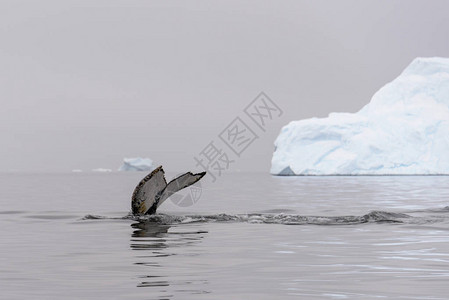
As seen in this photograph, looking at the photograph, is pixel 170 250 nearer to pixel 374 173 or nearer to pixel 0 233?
pixel 0 233

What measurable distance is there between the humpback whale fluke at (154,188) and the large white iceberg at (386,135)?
68587 mm

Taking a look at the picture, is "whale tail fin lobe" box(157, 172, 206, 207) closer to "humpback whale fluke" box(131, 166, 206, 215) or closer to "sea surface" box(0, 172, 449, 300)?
"humpback whale fluke" box(131, 166, 206, 215)

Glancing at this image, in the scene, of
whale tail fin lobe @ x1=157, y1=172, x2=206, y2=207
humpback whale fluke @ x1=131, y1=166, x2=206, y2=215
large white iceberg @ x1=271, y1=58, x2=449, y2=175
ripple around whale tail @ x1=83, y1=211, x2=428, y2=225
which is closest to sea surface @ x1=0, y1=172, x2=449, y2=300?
ripple around whale tail @ x1=83, y1=211, x2=428, y2=225

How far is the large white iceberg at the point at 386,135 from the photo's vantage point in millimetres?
84188

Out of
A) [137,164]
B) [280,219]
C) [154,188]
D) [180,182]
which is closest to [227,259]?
[180,182]

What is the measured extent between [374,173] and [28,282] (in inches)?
3158

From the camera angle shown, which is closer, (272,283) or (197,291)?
(197,291)

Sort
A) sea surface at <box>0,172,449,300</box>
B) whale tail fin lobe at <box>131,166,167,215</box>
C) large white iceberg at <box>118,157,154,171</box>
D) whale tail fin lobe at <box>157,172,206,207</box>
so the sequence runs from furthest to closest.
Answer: large white iceberg at <box>118,157,154,171</box>, whale tail fin lobe at <box>131,166,167,215</box>, whale tail fin lobe at <box>157,172,206,207</box>, sea surface at <box>0,172,449,300</box>

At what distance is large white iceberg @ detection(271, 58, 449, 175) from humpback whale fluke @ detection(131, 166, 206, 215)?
6859cm

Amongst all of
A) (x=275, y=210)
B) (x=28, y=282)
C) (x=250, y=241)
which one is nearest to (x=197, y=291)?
(x=28, y=282)

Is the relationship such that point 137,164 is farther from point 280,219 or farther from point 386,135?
point 280,219

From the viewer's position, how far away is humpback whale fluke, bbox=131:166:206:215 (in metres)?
17.6

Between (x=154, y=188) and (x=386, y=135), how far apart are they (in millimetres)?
71114

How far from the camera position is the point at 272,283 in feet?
25.8
